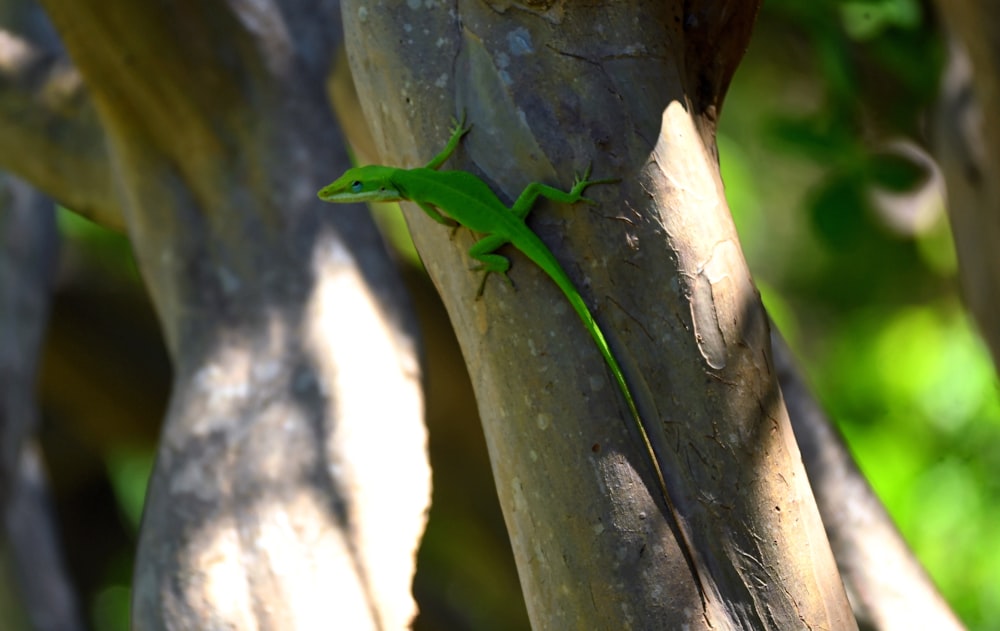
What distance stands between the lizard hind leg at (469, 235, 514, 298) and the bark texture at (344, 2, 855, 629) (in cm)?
2

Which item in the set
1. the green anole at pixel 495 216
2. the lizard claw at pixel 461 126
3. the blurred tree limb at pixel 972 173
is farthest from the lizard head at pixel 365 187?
the blurred tree limb at pixel 972 173

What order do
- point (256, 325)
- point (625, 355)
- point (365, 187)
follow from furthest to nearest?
point (256, 325) < point (365, 187) < point (625, 355)

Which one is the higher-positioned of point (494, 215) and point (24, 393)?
point (494, 215)

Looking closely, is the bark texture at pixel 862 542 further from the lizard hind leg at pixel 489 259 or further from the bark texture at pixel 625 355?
the lizard hind leg at pixel 489 259

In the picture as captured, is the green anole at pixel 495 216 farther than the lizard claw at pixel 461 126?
No

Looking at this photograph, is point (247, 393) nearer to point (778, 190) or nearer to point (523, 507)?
point (523, 507)

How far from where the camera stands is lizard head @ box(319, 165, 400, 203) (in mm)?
2352

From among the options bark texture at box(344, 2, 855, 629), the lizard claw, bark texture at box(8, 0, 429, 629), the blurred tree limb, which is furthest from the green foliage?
the lizard claw

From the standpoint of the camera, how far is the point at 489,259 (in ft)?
6.37

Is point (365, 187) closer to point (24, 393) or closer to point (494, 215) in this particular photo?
point (494, 215)

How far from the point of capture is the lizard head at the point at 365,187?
235 cm

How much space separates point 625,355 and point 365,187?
3.50ft

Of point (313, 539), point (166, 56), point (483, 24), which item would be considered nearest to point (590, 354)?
point (483, 24)

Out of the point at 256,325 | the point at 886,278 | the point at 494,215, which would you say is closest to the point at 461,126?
the point at 494,215
